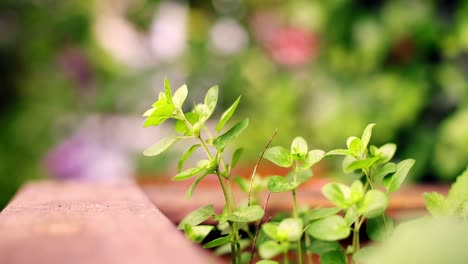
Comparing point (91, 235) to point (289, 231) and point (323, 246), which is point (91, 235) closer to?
point (289, 231)

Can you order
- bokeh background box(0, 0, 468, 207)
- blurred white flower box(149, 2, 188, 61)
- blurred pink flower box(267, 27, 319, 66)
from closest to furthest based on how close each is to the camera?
bokeh background box(0, 0, 468, 207) → blurred pink flower box(267, 27, 319, 66) → blurred white flower box(149, 2, 188, 61)

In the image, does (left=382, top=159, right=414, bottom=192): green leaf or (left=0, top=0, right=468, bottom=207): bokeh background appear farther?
(left=0, top=0, right=468, bottom=207): bokeh background

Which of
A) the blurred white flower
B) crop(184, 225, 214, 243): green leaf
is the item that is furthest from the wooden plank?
the blurred white flower

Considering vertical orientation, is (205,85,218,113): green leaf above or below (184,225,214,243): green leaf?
above

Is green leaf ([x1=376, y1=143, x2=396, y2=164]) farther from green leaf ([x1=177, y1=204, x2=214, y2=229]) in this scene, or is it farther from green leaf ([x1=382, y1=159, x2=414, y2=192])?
green leaf ([x1=177, y1=204, x2=214, y2=229])

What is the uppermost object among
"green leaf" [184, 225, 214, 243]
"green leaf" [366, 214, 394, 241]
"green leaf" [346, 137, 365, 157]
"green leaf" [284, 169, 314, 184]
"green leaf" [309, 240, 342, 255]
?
"green leaf" [346, 137, 365, 157]

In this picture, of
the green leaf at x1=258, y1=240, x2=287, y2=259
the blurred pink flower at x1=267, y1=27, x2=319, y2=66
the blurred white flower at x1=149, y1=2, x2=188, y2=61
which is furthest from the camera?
the blurred white flower at x1=149, y1=2, x2=188, y2=61

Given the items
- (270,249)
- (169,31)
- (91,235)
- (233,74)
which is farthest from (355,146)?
(169,31)
